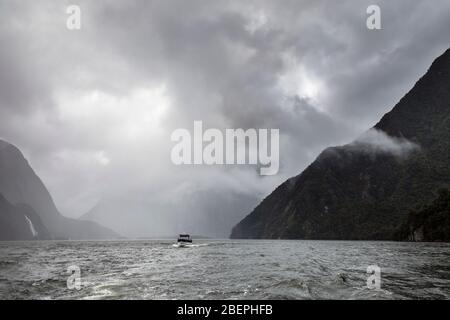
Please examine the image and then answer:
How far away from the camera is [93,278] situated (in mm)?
31297

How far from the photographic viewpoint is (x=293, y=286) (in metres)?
25.4

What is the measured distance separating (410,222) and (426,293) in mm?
188033

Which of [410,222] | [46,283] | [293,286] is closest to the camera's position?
[293,286]

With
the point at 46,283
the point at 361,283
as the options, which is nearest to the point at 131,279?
the point at 46,283

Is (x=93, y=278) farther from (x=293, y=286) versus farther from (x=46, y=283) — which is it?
(x=293, y=286)
